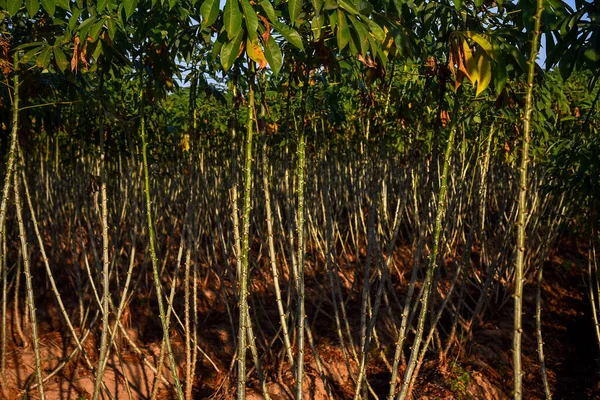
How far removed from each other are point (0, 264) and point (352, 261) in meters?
4.47

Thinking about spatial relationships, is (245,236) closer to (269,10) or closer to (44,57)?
(269,10)

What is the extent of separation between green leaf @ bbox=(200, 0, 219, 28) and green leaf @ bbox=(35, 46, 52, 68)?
0.79 m

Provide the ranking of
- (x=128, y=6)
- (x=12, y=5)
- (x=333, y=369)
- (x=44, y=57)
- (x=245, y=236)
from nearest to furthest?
(x=128, y=6) → (x=12, y=5) → (x=245, y=236) → (x=44, y=57) → (x=333, y=369)

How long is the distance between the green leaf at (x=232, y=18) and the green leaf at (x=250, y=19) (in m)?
0.02

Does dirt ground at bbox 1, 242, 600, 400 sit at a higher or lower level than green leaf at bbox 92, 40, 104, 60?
lower

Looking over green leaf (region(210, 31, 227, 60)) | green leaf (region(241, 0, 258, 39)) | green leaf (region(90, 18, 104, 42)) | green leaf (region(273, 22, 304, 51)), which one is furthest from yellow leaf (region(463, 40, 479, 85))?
green leaf (region(90, 18, 104, 42))

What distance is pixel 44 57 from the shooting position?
84.7 inches

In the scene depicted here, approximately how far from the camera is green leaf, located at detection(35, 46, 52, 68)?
2118 mm

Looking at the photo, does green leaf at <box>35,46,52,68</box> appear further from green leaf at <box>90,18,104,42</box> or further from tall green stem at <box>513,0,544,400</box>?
tall green stem at <box>513,0,544,400</box>

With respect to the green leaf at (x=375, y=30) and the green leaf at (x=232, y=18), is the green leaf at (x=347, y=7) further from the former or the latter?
the green leaf at (x=232, y=18)

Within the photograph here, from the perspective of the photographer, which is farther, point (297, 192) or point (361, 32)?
point (297, 192)

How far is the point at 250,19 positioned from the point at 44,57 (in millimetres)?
942

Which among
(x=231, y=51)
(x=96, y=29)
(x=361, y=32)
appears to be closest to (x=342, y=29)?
(x=361, y=32)

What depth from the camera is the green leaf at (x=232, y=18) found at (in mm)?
1562
